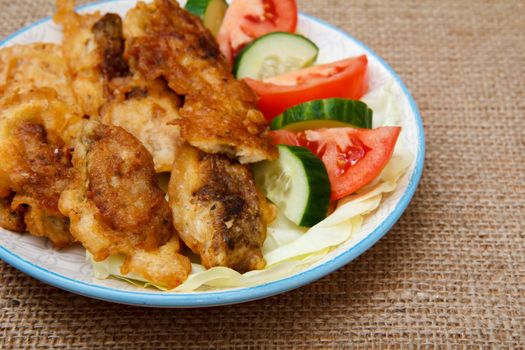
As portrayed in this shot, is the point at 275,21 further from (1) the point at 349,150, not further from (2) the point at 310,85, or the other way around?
(1) the point at 349,150

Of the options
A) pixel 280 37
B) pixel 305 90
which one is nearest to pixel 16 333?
pixel 305 90

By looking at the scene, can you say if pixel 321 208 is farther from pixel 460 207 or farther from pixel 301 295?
pixel 460 207

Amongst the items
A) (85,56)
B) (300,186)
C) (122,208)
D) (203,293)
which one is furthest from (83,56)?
(203,293)

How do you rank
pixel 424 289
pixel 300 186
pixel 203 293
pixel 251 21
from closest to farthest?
pixel 203 293, pixel 300 186, pixel 424 289, pixel 251 21

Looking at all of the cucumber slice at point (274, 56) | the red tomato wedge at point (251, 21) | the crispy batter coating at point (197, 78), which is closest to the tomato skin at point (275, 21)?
the red tomato wedge at point (251, 21)

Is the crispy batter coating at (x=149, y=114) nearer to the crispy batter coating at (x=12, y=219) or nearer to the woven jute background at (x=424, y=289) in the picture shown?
the crispy batter coating at (x=12, y=219)
